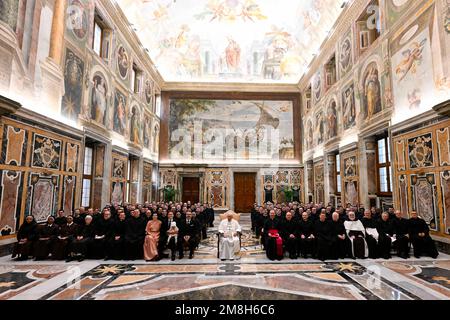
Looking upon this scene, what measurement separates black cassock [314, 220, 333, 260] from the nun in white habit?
58cm

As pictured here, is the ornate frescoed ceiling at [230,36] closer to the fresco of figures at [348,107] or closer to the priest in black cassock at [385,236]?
the fresco of figures at [348,107]

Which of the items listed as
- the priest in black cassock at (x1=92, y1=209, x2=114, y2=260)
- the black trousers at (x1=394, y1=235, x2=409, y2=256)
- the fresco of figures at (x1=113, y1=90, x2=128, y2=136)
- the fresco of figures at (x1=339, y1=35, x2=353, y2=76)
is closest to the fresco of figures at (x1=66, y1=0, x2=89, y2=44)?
the fresco of figures at (x1=113, y1=90, x2=128, y2=136)

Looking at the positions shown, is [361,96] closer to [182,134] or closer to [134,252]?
[134,252]

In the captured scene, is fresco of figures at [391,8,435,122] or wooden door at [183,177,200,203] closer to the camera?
fresco of figures at [391,8,435,122]

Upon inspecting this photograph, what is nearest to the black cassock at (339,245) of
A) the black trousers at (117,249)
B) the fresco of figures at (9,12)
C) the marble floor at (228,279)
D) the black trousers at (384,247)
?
the marble floor at (228,279)

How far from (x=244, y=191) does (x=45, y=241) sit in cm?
1500

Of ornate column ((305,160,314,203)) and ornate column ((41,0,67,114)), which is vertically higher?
ornate column ((41,0,67,114))

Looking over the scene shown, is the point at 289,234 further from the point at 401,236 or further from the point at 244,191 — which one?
the point at 244,191

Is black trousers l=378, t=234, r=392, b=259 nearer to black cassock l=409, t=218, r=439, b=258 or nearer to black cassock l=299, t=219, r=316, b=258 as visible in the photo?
black cassock l=409, t=218, r=439, b=258

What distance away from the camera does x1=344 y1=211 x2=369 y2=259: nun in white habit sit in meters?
6.76

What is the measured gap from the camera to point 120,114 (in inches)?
523

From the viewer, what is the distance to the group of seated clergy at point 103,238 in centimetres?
667

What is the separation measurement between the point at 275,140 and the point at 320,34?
8201 millimetres

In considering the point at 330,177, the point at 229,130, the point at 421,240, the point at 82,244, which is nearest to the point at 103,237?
the point at 82,244
